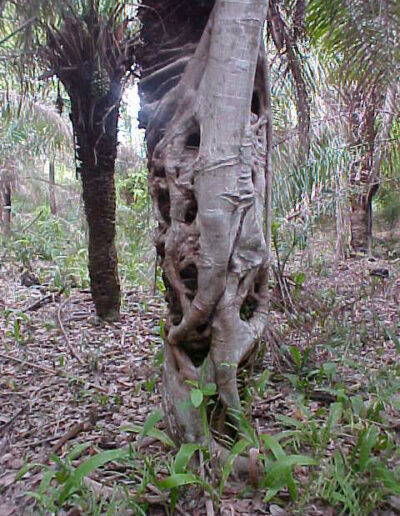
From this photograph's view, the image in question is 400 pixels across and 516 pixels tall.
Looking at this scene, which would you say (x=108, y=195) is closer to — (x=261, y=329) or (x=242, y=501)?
(x=261, y=329)

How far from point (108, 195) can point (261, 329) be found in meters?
2.30

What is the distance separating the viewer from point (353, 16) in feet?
10.2

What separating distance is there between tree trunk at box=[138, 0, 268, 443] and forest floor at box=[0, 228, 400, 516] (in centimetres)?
32

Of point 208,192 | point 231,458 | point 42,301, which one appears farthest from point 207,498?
point 42,301

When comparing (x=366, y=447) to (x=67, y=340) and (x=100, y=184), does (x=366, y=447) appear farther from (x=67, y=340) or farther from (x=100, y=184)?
(x=100, y=184)

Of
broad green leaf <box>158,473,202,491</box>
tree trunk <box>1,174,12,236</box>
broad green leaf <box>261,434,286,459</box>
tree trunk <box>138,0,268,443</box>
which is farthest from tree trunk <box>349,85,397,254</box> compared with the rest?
tree trunk <box>1,174,12,236</box>

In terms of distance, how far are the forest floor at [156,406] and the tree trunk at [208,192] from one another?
32 centimetres

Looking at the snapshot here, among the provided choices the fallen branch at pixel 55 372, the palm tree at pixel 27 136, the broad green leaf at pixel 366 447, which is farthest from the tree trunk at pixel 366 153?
the palm tree at pixel 27 136

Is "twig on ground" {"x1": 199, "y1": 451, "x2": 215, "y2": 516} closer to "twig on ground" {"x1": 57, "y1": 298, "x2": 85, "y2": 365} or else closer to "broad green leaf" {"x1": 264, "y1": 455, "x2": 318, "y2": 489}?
"broad green leaf" {"x1": 264, "y1": 455, "x2": 318, "y2": 489}

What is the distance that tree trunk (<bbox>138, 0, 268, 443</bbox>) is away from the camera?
6.84 feet

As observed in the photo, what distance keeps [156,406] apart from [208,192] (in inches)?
51.8

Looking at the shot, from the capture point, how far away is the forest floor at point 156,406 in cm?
196

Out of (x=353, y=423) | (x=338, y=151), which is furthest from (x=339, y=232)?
(x=353, y=423)

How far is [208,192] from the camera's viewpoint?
209 cm
